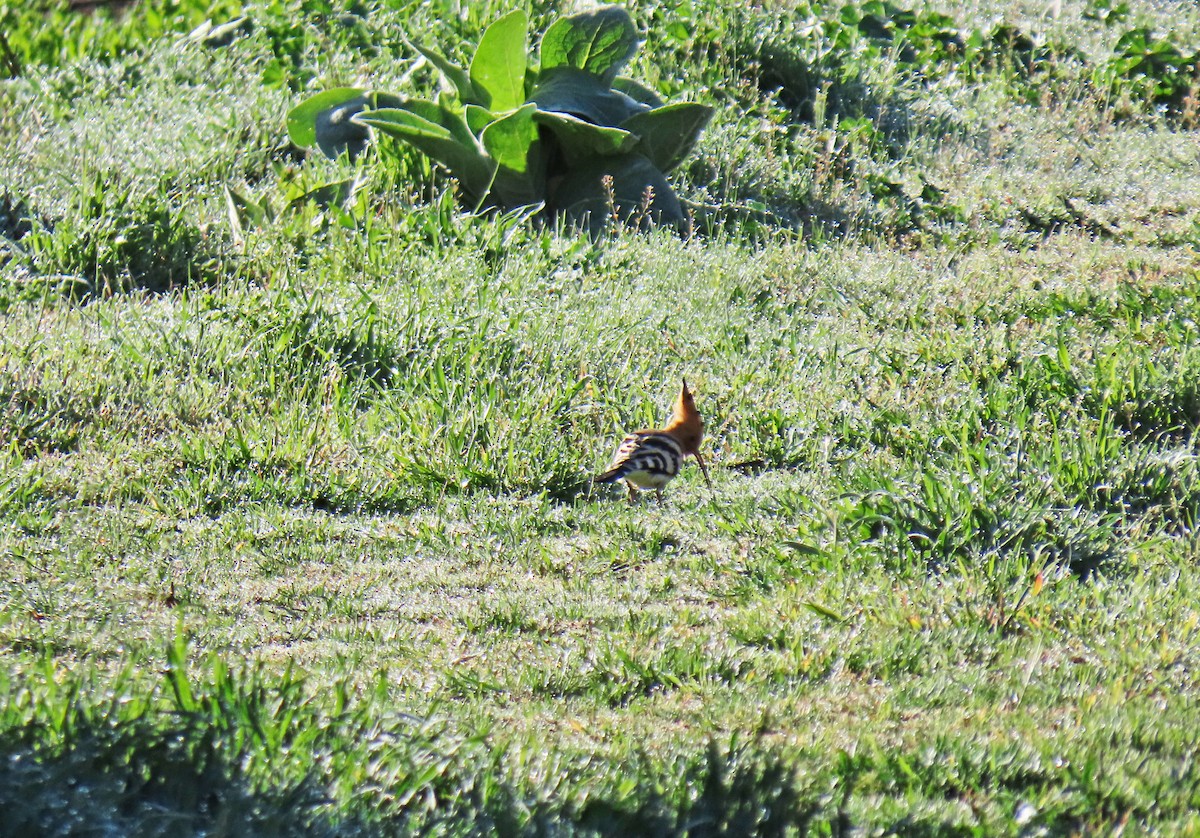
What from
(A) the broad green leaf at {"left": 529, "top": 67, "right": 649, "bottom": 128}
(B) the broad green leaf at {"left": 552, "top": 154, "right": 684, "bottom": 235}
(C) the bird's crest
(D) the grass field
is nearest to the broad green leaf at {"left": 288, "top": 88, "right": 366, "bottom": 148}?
(D) the grass field

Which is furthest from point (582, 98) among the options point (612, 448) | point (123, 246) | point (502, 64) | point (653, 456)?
point (653, 456)

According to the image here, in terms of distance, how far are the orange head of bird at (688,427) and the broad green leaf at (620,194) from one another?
8.53 ft

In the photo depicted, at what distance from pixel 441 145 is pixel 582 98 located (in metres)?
0.85

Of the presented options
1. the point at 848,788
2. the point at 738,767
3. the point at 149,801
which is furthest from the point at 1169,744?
the point at 149,801

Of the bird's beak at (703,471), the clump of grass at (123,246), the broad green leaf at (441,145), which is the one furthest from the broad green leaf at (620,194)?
the bird's beak at (703,471)

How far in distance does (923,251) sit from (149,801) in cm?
612

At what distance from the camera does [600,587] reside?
4820 mm

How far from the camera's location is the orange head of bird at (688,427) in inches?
220

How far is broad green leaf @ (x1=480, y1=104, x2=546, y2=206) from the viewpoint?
7836mm

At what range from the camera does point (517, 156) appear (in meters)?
8.05

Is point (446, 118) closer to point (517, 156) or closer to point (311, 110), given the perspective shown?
point (517, 156)

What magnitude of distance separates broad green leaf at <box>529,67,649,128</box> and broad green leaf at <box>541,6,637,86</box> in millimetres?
57

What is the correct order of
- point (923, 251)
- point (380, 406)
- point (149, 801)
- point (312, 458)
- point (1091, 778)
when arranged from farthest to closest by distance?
point (923, 251), point (380, 406), point (312, 458), point (1091, 778), point (149, 801)

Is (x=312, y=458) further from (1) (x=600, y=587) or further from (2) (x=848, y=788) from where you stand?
(2) (x=848, y=788)
